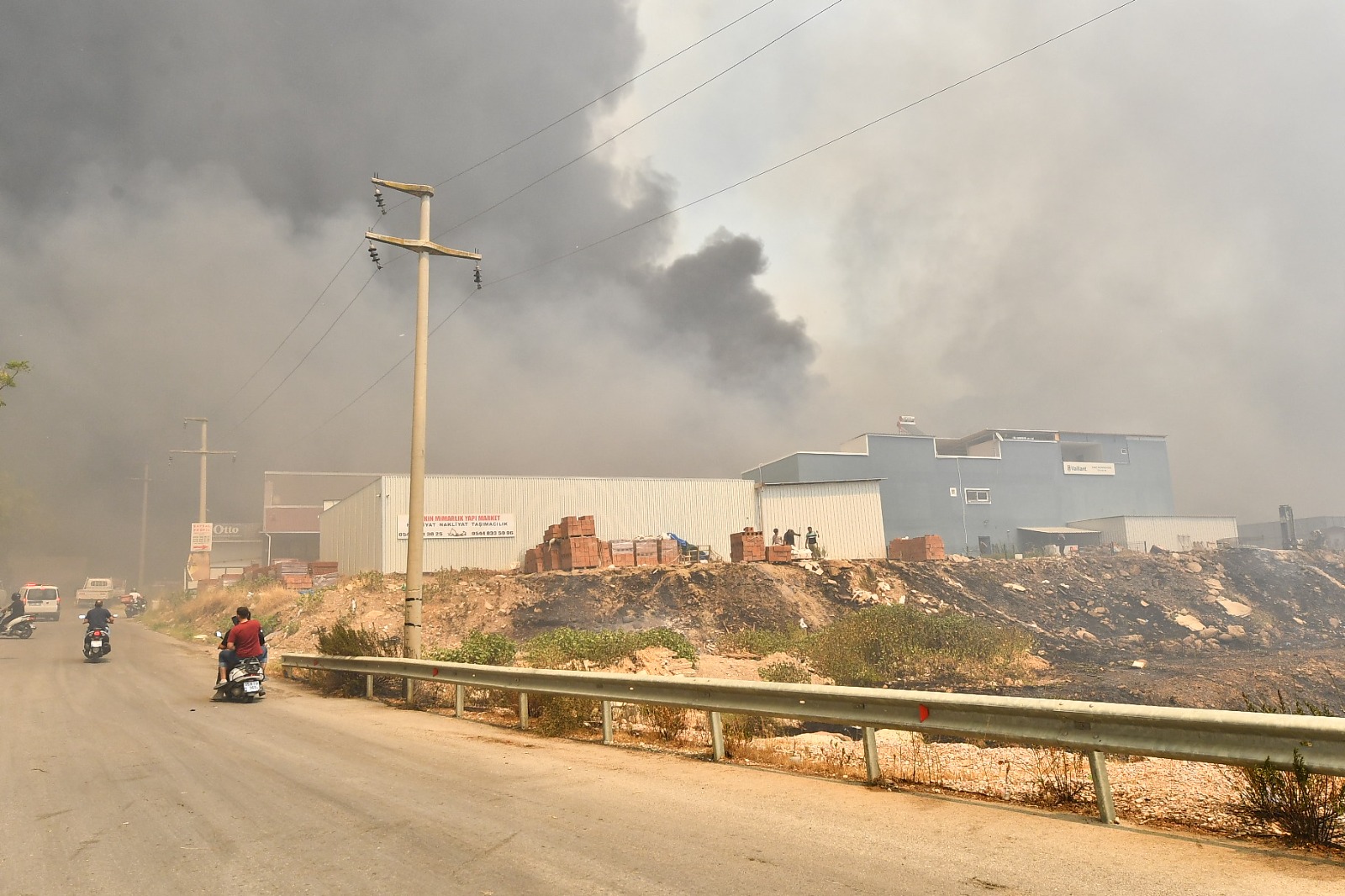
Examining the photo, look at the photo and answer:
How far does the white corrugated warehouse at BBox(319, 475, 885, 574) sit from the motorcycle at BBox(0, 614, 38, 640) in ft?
41.2

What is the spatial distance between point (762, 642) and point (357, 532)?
24.2 m

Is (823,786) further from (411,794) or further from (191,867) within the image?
(191,867)

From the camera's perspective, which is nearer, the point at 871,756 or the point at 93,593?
the point at 871,756

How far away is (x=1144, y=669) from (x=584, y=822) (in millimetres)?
19012

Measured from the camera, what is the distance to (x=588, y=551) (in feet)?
113

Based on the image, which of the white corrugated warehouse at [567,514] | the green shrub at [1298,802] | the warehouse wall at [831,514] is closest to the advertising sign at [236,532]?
the white corrugated warehouse at [567,514]

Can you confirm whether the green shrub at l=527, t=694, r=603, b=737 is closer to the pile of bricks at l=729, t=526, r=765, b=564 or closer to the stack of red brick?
the stack of red brick

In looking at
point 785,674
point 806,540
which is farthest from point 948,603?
point 785,674

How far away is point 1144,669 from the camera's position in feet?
65.3

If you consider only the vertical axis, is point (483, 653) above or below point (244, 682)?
above

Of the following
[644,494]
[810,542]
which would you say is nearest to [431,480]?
[644,494]

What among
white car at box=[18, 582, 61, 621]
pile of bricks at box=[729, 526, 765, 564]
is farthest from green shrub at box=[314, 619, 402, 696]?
white car at box=[18, 582, 61, 621]

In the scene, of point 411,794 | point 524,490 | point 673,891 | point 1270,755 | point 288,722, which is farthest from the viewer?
point 524,490

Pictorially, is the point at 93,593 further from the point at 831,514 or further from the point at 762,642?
the point at 762,642
